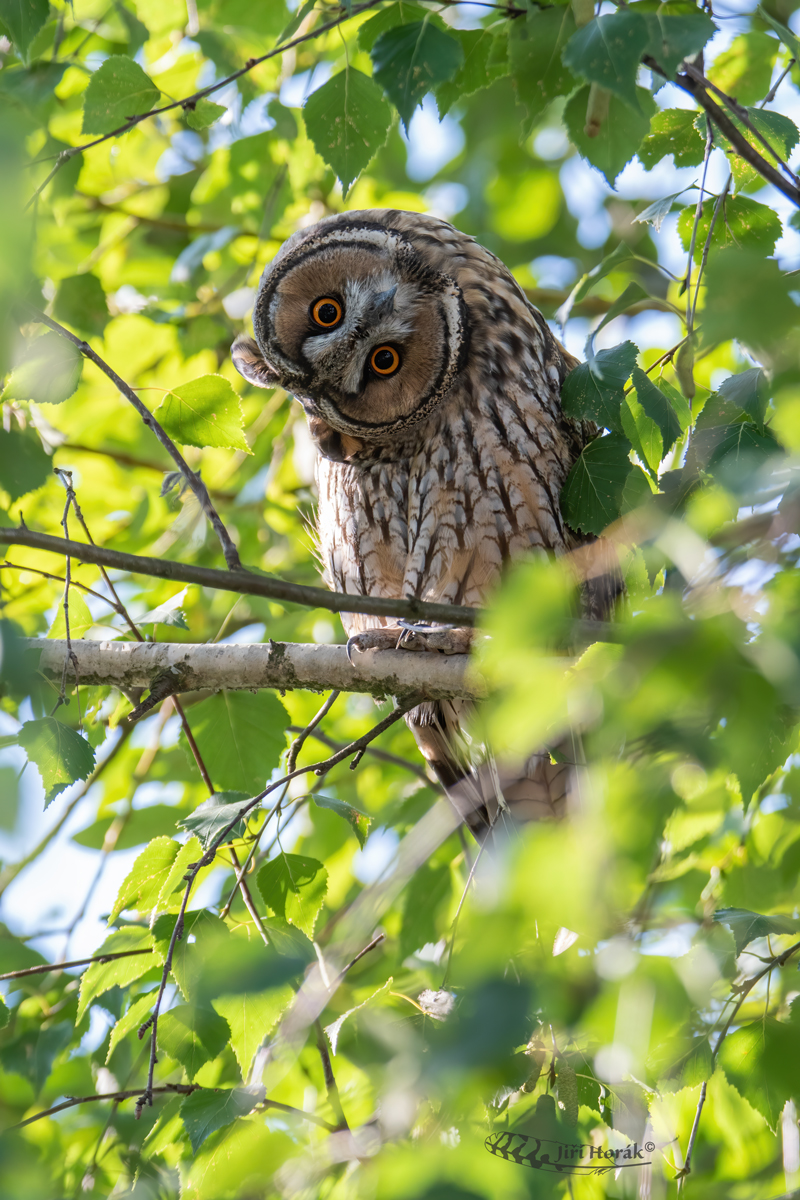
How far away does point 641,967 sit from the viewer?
25.2 inches

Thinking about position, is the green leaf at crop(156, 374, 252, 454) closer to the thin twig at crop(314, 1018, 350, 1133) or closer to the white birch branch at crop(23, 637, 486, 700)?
the white birch branch at crop(23, 637, 486, 700)

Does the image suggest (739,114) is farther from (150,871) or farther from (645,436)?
(150,871)

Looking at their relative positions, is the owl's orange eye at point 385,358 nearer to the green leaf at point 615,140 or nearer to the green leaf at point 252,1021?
the green leaf at point 615,140

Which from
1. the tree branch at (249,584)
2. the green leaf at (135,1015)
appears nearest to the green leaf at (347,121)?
the tree branch at (249,584)

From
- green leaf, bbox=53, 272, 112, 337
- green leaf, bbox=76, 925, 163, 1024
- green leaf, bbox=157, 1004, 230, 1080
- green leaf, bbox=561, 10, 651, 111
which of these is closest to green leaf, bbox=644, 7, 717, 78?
green leaf, bbox=561, 10, 651, 111

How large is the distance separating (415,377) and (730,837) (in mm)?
1441

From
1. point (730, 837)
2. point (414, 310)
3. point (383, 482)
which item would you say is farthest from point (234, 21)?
point (730, 837)

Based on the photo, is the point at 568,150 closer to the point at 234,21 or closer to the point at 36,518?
the point at 234,21

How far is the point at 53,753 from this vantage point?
1.41 m

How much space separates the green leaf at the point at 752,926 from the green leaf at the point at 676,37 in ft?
3.70

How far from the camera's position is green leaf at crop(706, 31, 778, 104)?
5.85ft

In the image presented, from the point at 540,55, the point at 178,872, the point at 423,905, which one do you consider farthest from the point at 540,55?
the point at 423,905

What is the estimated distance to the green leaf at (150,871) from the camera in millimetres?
1644

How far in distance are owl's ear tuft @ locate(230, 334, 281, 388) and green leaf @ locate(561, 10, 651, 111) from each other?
116 cm
